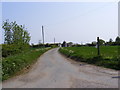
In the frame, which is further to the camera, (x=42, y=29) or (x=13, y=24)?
(x=42, y=29)

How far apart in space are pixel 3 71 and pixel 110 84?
5.75 meters

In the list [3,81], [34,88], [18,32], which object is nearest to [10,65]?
[3,81]

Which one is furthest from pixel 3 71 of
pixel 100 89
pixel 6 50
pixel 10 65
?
pixel 6 50

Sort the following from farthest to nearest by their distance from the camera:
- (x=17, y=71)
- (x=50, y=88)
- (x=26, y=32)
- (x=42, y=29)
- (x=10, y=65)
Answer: (x=42, y=29) → (x=26, y=32) → (x=17, y=71) → (x=10, y=65) → (x=50, y=88)

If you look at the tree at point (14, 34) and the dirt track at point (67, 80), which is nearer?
the dirt track at point (67, 80)

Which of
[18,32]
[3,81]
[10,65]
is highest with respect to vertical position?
[18,32]

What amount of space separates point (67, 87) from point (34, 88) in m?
1.35

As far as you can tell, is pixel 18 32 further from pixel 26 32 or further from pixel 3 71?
pixel 3 71

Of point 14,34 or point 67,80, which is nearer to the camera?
point 67,80

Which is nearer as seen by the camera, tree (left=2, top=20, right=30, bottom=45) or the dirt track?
the dirt track

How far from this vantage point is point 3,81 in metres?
7.54

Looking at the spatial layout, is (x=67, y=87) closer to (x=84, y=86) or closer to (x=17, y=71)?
(x=84, y=86)

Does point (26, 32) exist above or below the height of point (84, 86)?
above

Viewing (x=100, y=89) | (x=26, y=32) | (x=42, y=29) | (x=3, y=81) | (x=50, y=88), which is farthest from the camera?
(x=42, y=29)
